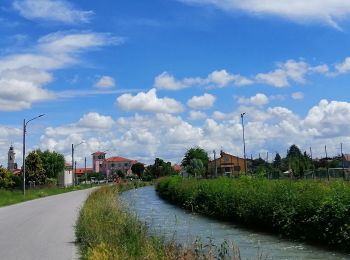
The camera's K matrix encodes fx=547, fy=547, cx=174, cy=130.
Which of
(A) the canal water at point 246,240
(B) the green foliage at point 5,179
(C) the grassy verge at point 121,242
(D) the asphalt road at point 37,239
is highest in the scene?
(B) the green foliage at point 5,179

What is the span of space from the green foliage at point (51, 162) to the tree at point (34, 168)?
12.8 ft

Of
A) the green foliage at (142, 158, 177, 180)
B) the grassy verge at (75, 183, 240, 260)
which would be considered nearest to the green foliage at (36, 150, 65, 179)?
the green foliage at (142, 158, 177, 180)

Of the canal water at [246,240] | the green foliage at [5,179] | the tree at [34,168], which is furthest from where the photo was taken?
the tree at [34,168]

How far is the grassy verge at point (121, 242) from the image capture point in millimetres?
9406

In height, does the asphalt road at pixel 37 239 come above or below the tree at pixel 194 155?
below

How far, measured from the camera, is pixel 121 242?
11977 mm

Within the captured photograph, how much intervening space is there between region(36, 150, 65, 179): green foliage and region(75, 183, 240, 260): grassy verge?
79.3 m

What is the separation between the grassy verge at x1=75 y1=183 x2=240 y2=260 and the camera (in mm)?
9406

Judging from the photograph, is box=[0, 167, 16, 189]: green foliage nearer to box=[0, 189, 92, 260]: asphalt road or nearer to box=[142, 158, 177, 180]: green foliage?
box=[0, 189, 92, 260]: asphalt road

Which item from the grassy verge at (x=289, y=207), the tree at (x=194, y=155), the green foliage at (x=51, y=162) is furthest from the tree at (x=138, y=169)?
the grassy verge at (x=289, y=207)

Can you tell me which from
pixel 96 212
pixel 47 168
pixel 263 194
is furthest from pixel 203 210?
pixel 47 168

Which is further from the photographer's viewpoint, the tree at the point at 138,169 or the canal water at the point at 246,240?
the tree at the point at 138,169

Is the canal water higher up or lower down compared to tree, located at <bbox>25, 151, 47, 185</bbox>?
lower down

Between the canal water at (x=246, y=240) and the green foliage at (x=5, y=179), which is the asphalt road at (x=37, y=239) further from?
the green foliage at (x=5, y=179)
